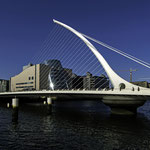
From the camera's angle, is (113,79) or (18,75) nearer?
(113,79)

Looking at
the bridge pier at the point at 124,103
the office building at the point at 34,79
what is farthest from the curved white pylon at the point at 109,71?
the office building at the point at 34,79

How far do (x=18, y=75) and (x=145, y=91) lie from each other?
503 ft

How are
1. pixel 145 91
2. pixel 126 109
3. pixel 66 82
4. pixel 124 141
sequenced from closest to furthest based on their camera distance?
pixel 124 141 → pixel 145 91 → pixel 126 109 → pixel 66 82

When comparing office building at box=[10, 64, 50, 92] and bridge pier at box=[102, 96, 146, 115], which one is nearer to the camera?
bridge pier at box=[102, 96, 146, 115]

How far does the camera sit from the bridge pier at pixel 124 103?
3834 cm

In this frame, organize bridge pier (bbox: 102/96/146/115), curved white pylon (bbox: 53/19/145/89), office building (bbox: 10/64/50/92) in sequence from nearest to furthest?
curved white pylon (bbox: 53/19/145/89)
bridge pier (bbox: 102/96/146/115)
office building (bbox: 10/64/50/92)

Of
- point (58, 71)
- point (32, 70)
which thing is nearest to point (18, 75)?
point (32, 70)

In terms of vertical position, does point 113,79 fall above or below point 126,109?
above

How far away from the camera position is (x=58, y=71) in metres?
171

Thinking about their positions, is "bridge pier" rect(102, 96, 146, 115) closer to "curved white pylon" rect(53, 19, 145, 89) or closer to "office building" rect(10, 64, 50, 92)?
"curved white pylon" rect(53, 19, 145, 89)

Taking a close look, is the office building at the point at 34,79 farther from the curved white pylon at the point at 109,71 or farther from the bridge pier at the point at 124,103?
the bridge pier at the point at 124,103

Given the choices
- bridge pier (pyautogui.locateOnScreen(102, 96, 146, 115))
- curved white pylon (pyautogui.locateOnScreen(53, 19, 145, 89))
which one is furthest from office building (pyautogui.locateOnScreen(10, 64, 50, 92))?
bridge pier (pyautogui.locateOnScreen(102, 96, 146, 115))

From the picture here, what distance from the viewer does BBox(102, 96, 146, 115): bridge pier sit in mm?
38344

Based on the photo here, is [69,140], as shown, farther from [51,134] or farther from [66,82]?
[66,82]
